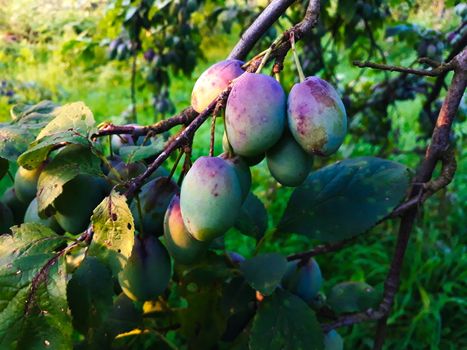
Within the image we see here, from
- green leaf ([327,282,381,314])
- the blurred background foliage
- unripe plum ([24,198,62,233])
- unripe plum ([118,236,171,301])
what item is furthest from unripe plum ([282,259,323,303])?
the blurred background foliage

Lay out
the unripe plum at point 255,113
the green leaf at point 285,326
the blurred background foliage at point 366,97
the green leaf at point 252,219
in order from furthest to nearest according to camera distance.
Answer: the blurred background foliage at point 366,97 < the green leaf at point 252,219 < the green leaf at point 285,326 < the unripe plum at point 255,113

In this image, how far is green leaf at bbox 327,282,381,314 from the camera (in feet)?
3.56

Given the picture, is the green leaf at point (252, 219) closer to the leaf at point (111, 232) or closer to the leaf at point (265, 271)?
the leaf at point (265, 271)

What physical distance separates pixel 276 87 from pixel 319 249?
0.56m

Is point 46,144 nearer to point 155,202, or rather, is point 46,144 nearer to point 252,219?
point 155,202

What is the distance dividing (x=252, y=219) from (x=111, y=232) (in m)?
0.56

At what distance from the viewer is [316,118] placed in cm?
57

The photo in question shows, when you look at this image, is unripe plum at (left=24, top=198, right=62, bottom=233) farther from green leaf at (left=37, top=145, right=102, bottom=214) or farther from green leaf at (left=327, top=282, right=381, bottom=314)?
green leaf at (left=327, top=282, right=381, bottom=314)

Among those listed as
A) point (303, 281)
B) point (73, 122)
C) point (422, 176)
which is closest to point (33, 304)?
point (73, 122)

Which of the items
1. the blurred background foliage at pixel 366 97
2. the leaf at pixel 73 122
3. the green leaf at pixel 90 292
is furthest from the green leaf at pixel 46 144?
the blurred background foliage at pixel 366 97

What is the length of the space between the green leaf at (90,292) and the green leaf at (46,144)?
241mm

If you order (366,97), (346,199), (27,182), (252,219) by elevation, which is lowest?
(366,97)

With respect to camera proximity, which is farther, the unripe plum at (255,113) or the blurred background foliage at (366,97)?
the blurred background foliage at (366,97)

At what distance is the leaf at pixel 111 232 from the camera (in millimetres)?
614
